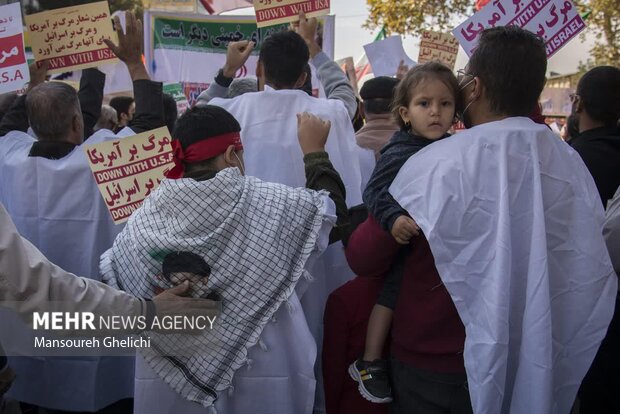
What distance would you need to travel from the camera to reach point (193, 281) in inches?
91.5

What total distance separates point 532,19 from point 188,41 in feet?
10.1

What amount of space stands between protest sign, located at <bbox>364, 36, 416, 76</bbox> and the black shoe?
3777mm

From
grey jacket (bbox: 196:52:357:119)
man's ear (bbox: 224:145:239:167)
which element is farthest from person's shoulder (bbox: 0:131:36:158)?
man's ear (bbox: 224:145:239:167)

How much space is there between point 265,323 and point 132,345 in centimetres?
45

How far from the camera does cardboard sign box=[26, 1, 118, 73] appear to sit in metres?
4.16

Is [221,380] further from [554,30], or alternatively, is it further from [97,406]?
→ [554,30]

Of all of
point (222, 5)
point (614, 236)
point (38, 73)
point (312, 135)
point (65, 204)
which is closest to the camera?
point (312, 135)

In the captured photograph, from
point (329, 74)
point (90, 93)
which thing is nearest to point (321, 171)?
point (329, 74)

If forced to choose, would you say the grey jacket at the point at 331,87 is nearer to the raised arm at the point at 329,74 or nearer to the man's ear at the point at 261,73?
the raised arm at the point at 329,74

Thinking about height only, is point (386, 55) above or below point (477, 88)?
below

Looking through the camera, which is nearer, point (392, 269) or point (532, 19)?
point (392, 269)

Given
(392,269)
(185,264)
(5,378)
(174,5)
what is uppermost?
(174,5)

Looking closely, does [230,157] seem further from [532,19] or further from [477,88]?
[532,19]

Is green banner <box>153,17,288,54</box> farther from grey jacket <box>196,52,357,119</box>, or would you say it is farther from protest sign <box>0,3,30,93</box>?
grey jacket <box>196,52,357,119</box>
